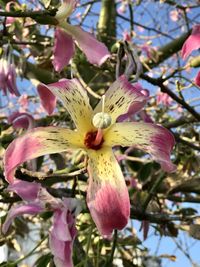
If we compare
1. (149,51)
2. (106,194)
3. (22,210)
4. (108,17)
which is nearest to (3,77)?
(22,210)

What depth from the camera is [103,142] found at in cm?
66

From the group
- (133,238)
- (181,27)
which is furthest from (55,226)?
(181,27)

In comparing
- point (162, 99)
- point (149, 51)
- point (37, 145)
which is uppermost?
point (37, 145)

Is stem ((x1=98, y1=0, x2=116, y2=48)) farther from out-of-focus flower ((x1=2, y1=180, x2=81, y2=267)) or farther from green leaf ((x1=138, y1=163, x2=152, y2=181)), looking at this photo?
out-of-focus flower ((x1=2, y1=180, x2=81, y2=267))

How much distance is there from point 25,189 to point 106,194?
0.16 m

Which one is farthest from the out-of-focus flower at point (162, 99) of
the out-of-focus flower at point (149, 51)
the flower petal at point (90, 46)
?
the flower petal at point (90, 46)

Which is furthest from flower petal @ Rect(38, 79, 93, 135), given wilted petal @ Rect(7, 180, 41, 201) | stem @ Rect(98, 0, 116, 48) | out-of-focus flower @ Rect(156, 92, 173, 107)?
stem @ Rect(98, 0, 116, 48)

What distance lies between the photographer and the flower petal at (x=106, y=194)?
1.81ft

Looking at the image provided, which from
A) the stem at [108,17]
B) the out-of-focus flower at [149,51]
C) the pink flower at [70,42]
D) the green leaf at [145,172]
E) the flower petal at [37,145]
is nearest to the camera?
the flower petal at [37,145]

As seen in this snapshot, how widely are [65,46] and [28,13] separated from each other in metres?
0.18

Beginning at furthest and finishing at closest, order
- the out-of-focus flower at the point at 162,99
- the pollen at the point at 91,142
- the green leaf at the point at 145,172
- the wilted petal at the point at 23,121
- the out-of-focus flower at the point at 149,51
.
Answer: the out-of-focus flower at the point at 162,99, the out-of-focus flower at the point at 149,51, the green leaf at the point at 145,172, the wilted petal at the point at 23,121, the pollen at the point at 91,142

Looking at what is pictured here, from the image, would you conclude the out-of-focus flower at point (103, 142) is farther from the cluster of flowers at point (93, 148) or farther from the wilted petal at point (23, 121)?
the wilted petal at point (23, 121)

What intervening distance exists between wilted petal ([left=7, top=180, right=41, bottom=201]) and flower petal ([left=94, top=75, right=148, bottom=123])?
13 cm

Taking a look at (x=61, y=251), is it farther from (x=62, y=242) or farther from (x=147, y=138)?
(x=147, y=138)
